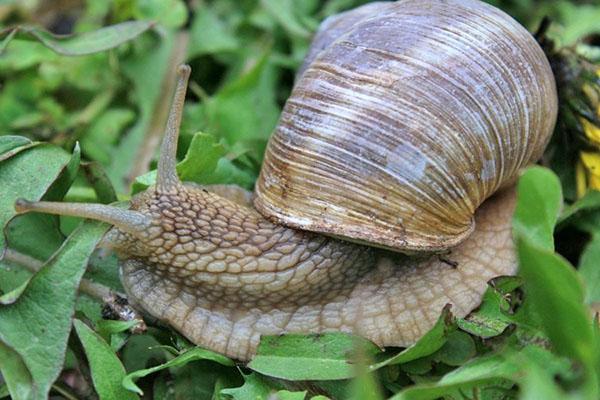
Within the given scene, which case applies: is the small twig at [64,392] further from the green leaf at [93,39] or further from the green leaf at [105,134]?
the green leaf at [93,39]

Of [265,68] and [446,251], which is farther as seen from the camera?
[265,68]

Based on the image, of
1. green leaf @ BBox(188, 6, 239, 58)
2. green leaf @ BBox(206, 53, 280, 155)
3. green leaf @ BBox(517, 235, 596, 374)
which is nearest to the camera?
green leaf @ BBox(517, 235, 596, 374)

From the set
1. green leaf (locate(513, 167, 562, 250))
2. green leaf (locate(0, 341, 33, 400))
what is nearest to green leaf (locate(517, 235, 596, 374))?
green leaf (locate(513, 167, 562, 250))

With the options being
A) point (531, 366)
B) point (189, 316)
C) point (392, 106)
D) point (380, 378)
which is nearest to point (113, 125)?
point (189, 316)

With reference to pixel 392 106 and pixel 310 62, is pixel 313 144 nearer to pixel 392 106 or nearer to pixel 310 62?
pixel 392 106

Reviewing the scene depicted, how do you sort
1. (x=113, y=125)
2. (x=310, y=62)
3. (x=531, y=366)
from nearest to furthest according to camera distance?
(x=531, y=366) → (x=310, y=62) → (x=113, y=125)

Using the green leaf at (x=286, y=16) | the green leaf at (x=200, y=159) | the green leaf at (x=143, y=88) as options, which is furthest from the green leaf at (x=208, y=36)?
the green leaf at (x=200, y=159)

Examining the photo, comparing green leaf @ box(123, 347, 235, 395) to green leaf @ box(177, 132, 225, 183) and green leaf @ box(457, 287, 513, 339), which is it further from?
green leaf @ box(457, 287, 513, 339)
